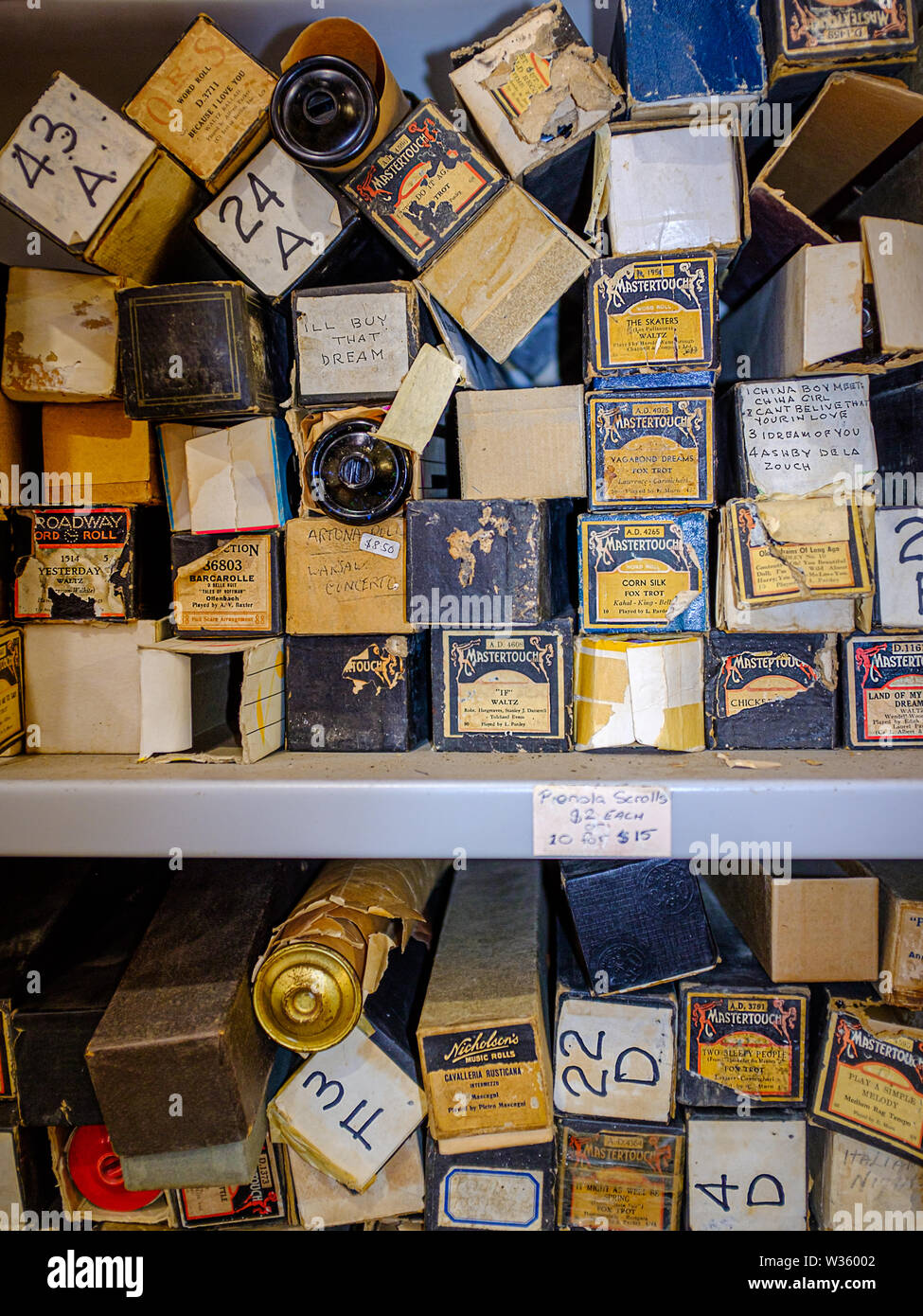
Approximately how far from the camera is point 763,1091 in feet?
2.96

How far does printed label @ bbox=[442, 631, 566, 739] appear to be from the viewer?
83cm

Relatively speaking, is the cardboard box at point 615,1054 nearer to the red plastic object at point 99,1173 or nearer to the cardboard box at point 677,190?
the red plastic object at point 99,1173

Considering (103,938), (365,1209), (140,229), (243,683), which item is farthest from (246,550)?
(365,1209)

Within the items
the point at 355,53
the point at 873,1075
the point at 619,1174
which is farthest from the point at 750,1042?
the point at 355,53

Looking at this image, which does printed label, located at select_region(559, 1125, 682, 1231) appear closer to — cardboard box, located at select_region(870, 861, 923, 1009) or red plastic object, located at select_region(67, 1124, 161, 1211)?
cardboard box, located at select_region(870, 861, 923, 1009)

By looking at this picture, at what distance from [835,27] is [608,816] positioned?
0.91 metres

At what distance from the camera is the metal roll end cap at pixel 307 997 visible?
0.79 m

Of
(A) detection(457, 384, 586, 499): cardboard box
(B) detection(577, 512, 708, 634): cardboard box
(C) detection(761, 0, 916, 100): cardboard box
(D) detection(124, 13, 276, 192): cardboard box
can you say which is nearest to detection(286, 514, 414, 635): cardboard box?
(A) detection(457, 384, 586, 499): cardboard box

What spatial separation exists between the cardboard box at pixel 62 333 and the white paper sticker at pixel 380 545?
369 mm

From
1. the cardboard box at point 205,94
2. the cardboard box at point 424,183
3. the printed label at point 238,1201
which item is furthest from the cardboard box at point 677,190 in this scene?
the printed label at point 238,1201

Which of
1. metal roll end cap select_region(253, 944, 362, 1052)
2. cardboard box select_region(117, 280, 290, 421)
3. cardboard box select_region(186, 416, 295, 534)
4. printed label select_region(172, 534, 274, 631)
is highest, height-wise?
cardboard box select_region(117, 280, 290, 421)

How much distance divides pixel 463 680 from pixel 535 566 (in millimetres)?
162

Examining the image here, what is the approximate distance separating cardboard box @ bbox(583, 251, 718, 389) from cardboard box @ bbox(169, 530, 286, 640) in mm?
457

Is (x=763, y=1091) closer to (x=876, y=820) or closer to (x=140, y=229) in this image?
(x=876, y=820)
